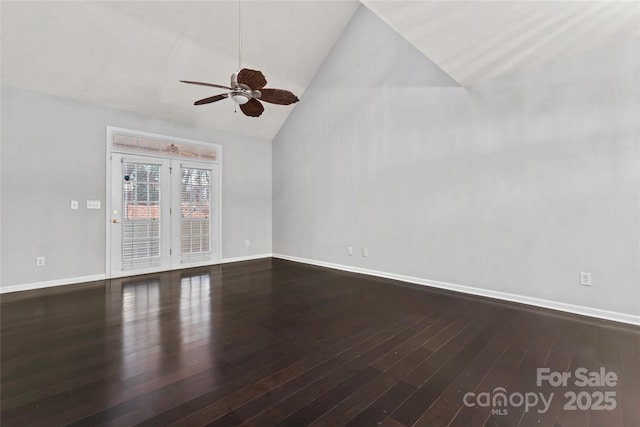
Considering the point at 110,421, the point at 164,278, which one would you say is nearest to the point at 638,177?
the point at 110,421

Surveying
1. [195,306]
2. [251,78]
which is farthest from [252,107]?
[195,306]

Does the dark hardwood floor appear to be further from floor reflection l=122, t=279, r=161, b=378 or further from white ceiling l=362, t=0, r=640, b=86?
white ceiling l=362, t=0, r=640, b=86

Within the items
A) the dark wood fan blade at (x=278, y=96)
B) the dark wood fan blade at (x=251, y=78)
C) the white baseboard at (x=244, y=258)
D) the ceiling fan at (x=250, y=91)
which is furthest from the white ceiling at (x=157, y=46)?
the white baseboard at (x=244, y=258)

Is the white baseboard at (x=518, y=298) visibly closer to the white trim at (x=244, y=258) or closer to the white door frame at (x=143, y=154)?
the white trim at (x=244, y=258)

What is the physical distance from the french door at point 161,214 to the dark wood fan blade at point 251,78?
3321 millimetres

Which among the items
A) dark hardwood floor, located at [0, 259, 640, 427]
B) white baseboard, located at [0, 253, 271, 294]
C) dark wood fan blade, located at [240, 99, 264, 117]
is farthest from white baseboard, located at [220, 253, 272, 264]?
dark wood fan blade, located at [240, 99, 264, 117]

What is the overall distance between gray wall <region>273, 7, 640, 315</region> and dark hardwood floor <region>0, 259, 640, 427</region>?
0.61 m

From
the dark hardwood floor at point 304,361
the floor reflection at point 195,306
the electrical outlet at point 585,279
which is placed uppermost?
the electrical outlet at point 585,279

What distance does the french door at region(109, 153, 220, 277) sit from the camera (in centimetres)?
490

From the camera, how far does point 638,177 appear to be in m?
2.86

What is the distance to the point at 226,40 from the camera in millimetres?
4480

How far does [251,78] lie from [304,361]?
2617 millimetres

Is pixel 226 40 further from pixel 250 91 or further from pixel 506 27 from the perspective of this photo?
pixel 506 27

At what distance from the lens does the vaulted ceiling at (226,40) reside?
2.43 meters
